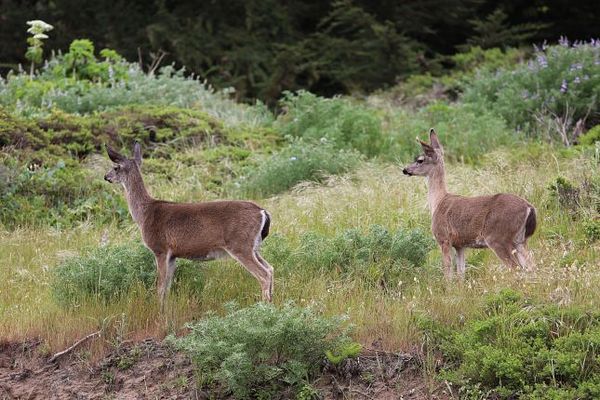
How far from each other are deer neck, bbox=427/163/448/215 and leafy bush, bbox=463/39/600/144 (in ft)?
→ 15.1

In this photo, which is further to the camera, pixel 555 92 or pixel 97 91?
pixel 97 91

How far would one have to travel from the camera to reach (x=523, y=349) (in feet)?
25.1

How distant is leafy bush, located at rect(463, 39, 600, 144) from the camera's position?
49.9 ft

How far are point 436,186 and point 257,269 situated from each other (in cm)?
223

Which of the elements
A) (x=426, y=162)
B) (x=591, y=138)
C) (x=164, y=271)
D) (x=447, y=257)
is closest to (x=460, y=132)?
(x=591, y=138)

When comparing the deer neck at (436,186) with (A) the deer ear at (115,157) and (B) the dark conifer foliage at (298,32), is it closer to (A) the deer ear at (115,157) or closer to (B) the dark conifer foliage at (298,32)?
(A) the deer ear at (115,157)

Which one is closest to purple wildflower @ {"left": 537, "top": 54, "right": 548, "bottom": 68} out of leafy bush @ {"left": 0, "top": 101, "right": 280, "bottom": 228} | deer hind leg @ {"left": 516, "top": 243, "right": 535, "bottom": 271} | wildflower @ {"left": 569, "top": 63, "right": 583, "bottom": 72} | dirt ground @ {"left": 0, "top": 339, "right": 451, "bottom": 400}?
wildflower @ {"left": 569, "top": 63, "right": 583, "bottom": 72}

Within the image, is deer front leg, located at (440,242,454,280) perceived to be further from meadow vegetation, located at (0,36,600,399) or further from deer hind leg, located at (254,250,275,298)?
deer hind leg, located at (254,250,275,298)

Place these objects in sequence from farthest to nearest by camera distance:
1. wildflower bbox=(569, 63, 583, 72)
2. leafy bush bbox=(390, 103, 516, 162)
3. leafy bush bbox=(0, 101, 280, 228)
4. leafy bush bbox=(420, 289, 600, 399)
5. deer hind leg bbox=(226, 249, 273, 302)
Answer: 1. wildflower bbox=(569, 63, 583, 72)
2. leafy bush bbox=(390, 103, 516, 162)
3. leafy bush bbox=(0, 101, 280, 228)
4. deer hind leg bbox=(226, 249, 273, 302)
5. leafy bush bbox=(420, 289, 600, 399)

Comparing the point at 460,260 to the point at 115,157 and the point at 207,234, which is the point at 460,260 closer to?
the point at 207,234

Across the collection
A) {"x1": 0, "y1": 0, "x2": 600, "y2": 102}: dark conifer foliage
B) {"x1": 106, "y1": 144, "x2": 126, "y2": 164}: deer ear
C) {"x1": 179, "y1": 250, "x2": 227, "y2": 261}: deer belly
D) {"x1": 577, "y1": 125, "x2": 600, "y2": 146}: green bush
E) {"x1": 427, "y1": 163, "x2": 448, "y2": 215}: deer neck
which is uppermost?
{"x1": 106, "y1": 144, "x2": 126, "y2": 164}: deer ear

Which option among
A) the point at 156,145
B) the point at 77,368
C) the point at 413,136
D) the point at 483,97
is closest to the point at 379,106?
the point at 483,97

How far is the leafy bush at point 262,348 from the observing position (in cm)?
780

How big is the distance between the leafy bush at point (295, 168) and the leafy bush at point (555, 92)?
9.44 ft
